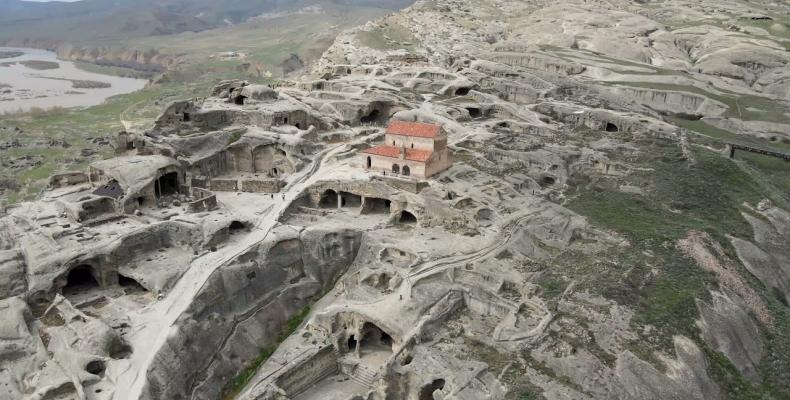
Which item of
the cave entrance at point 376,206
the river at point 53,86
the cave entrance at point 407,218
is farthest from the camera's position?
the river at point 53,86

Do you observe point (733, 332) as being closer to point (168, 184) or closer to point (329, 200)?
point (329, 200)

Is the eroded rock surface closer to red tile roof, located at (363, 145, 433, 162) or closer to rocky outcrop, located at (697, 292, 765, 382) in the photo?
rocky outcrop, located at (697, 292, 765, 382)

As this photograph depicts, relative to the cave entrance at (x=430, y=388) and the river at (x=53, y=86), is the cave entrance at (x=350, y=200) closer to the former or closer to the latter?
the cave entrance at (x=430, y=388)

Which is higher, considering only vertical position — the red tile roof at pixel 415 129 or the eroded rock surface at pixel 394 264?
the red tile roof at pixel 415 129

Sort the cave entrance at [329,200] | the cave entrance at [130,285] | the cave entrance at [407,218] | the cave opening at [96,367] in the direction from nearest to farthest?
the cave opening at [96,367]
the cave entrance at [130,285]
the cave entrance at [407,218]
the cave entrance at [329,200]

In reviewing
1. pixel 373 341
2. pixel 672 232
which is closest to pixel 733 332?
pixel 672 232

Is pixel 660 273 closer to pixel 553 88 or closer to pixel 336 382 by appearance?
pixel 336 382

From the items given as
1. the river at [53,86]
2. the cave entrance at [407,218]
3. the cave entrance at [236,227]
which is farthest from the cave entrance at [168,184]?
the river at [53,86]

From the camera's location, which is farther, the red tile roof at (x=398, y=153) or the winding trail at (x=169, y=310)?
the red tile roof at (x=398, y=153)

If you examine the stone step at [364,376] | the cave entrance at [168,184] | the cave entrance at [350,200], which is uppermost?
the cave entrance at [168,184]
